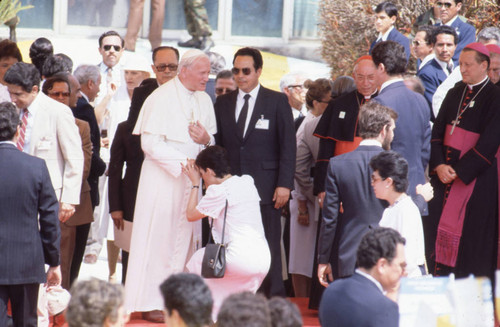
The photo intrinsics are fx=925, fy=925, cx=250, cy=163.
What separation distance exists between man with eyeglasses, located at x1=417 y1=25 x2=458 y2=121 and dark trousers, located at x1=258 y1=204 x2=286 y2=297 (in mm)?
2013

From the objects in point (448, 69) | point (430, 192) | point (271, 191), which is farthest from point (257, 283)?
point (448, 69)

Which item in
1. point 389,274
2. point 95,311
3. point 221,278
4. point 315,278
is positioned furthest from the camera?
point 315,278

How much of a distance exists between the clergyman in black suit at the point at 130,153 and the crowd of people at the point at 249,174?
12mm

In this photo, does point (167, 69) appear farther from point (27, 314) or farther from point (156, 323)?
point (27, 314)

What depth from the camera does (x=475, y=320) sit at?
164 inches

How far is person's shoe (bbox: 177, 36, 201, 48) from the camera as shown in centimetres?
1010

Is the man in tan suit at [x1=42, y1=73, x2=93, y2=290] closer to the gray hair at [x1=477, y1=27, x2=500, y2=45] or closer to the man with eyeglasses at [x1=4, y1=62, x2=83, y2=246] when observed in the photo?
the man with eyeglasses at [x1=4, y1=62, x2=83, y2=246]

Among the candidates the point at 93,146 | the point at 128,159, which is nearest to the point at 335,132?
the point at 128,159

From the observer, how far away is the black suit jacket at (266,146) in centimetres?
661

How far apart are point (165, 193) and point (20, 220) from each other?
4.62 ft

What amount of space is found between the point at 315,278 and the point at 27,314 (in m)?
2.46

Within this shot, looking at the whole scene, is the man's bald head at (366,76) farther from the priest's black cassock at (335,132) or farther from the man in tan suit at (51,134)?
the man in tan suit at (51,134)

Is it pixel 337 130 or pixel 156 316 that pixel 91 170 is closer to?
pixel 156 316

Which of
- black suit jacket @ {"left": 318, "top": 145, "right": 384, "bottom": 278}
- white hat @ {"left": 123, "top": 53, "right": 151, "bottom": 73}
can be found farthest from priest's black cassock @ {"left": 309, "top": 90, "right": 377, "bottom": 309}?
white hat @ {"left": 123, "top": 53, "right": 151, "bottom": 73}
